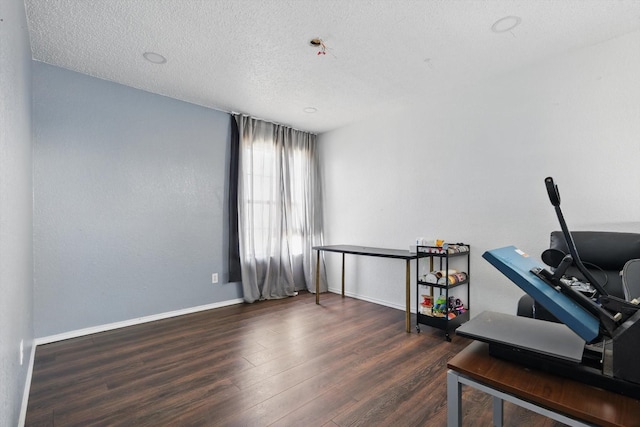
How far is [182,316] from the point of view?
3381mm

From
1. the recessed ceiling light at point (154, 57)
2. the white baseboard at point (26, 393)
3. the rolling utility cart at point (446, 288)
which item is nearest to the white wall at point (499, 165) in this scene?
the rolling utility cart at point (446, 288)

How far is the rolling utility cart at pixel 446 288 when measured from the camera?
2771 millimetres

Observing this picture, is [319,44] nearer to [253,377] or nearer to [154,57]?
[154,57]

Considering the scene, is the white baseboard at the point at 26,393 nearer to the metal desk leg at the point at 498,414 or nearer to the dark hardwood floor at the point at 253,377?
the dark hardwood floor at the point at 253,377

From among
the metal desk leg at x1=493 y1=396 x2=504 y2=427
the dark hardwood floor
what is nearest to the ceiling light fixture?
the dark hardwood floor

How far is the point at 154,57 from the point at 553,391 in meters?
3.30

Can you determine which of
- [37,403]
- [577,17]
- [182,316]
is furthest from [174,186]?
[577,17]

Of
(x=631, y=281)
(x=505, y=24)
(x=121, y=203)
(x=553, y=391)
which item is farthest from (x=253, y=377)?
(x=505, y=24)

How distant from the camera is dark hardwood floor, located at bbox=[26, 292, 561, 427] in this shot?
1636 millimetres

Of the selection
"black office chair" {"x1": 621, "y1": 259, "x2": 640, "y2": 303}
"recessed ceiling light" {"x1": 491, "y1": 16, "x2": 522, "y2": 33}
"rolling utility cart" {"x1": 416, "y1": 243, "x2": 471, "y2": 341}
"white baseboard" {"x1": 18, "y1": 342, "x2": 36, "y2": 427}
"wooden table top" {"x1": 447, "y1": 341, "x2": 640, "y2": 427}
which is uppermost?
"recessed ceiling light" {"x1": 491, "y1": 16, "x2": 522, "y2": 33}

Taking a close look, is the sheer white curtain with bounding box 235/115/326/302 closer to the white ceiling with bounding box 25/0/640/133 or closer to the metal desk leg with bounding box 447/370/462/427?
the white ceiling with bounding box 25/0/640/133

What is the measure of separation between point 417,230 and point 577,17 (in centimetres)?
225

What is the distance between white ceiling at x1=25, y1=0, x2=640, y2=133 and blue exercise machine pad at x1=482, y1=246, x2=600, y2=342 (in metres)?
1.81

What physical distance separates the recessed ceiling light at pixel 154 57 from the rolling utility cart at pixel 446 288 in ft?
9.69
